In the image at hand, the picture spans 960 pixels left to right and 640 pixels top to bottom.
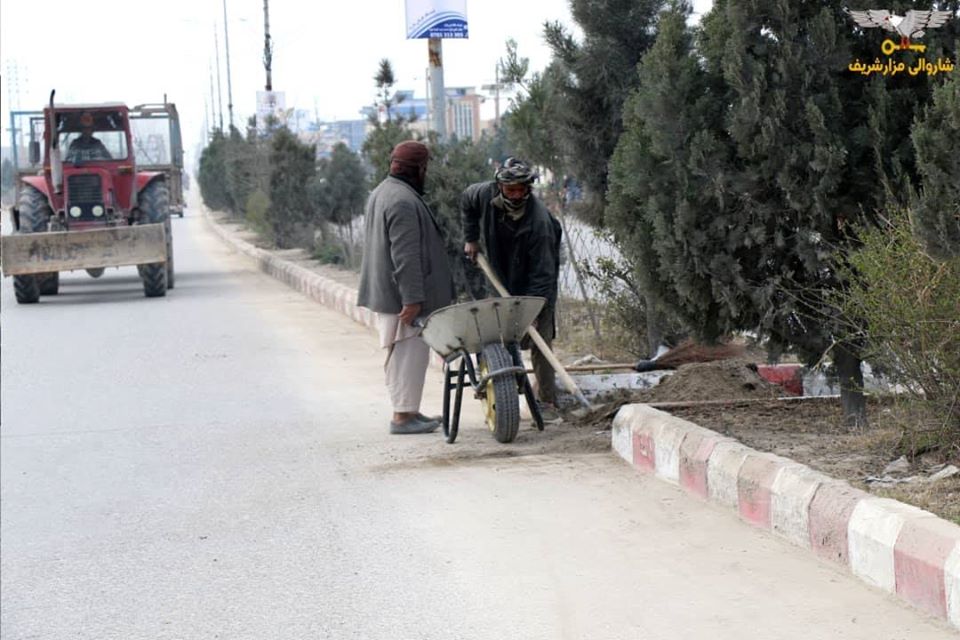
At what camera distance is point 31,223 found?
19.6m

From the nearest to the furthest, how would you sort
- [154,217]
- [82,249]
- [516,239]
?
[516,239] < [82,249] < [154,217]

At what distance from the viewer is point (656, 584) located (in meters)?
5.01

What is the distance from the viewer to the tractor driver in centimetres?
2022

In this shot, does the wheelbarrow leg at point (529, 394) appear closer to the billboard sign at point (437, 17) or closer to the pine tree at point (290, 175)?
the billboard sign at point (437, 17)

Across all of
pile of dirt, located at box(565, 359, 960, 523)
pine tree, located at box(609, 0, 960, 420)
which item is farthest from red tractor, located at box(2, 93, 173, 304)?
pine tree, located at box(609, 0, 960, 420)

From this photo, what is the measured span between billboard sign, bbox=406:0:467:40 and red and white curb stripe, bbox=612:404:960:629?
6.89m

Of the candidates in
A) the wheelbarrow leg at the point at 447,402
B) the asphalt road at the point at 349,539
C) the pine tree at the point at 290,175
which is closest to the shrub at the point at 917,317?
the asphalt road at the point at 349,539

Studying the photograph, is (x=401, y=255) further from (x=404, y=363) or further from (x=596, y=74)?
(x=596, y=74)

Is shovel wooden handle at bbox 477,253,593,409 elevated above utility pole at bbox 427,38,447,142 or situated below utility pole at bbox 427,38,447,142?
below

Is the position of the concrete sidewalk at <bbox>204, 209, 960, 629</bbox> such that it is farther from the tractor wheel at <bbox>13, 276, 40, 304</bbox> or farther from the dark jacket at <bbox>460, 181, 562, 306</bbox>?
the tractor wheel at <bbox>13, 276, 40, 304</bbox>

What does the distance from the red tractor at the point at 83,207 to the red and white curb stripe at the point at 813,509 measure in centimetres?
1290

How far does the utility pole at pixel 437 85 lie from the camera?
46.6 feet

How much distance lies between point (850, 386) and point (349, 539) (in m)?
2.75

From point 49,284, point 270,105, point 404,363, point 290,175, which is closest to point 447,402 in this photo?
point 404,363
